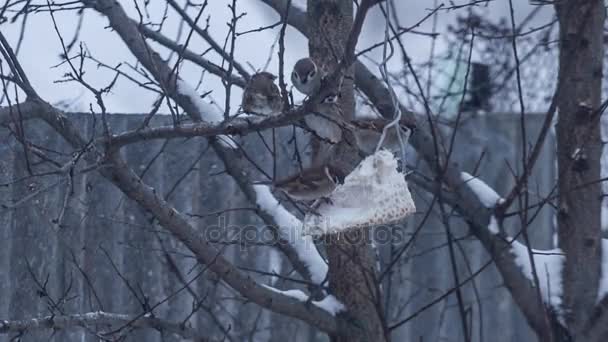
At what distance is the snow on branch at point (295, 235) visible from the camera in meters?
3.05

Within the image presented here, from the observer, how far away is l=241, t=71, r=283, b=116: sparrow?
3.15 meters

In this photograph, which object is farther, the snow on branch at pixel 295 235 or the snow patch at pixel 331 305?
the snow on branch at pixel 295 235

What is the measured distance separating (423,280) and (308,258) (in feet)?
4.50

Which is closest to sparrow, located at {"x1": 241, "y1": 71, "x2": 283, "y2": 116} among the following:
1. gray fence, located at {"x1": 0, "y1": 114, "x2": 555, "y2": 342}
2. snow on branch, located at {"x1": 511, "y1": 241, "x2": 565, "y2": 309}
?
gray fence, located at {"x1": 0, "y1": 114, "x2": 555, "y2": 342}

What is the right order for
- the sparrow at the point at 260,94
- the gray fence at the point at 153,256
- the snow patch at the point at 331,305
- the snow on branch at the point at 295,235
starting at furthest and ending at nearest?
the gray fence at the point at 153,256, the sparrow at the point at 260,94, the snow on branch at the point at 295,235, the snow patch at the point at 331,305

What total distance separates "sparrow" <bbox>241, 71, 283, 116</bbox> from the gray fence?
0.26 m

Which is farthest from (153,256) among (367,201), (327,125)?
(367,201)

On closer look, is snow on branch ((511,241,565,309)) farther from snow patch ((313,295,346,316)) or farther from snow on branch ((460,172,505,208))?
snow patch ((313,295,346,316))

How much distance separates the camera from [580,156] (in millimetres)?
2994

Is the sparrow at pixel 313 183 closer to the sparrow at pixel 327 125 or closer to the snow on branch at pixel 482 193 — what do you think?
the sparrow at pixel 327 125

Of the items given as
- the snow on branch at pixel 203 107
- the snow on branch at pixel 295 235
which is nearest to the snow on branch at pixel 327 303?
the snow on branch at pixel 295 235

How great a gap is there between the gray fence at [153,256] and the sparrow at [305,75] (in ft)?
1.33

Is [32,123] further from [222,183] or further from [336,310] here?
[336,310]

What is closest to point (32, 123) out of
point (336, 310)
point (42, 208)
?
point (42, 208)
